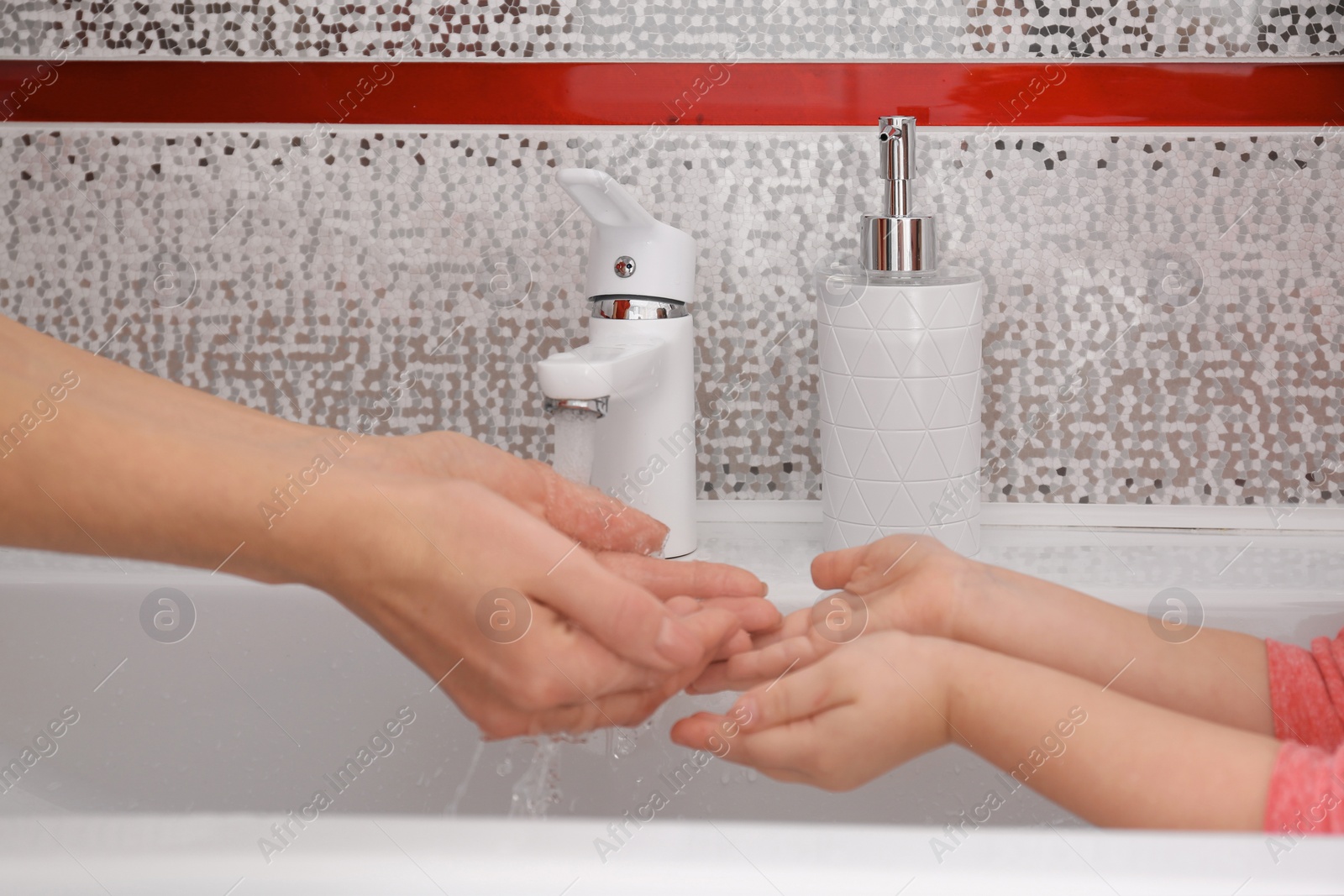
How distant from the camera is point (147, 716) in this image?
741 mm

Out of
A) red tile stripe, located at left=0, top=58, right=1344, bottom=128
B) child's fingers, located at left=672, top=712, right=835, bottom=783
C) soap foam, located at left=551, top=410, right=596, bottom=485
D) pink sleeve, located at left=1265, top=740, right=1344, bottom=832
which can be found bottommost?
child's fingers, located at left=672, top=712, right=835, bottom=783

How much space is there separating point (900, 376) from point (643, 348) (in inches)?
6.9

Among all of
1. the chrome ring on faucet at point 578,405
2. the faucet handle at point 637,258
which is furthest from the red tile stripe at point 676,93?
the chrome ring on faucet at point 578,405

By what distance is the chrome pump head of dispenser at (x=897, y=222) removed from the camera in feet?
2.27

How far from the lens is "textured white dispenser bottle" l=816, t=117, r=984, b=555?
2.31 feet

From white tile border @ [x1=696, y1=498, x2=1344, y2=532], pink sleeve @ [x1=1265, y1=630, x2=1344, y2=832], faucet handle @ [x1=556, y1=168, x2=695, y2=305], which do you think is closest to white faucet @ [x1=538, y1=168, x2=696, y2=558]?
faucet handle @ [x1=556, y1=168, x2=695, y2=305]

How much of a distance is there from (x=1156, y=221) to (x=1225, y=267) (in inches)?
2.5

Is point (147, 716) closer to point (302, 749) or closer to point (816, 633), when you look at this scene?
point (302, 749)

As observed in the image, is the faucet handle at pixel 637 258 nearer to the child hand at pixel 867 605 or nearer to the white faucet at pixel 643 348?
the white faucet at pixel 643 348

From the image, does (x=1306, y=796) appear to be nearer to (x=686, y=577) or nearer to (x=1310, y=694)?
(x=1310, y=694)

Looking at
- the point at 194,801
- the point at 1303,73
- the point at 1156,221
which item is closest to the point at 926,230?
the point at 1156,221

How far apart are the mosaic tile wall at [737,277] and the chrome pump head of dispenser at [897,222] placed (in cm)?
9

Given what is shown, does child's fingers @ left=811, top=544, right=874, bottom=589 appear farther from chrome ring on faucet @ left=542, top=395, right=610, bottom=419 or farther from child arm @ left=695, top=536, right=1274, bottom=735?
chrome ring on faucet @ left=542, top=395, right=610, bottom=419

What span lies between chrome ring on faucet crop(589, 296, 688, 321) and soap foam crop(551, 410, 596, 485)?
3.3 inches
